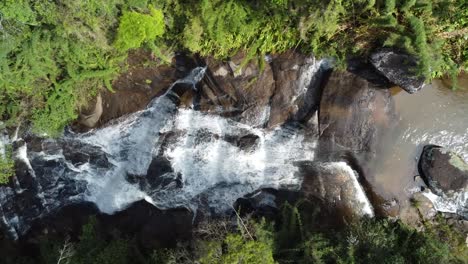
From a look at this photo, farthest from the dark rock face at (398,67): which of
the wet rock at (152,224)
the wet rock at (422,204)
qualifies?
the wet rock at (152,224)

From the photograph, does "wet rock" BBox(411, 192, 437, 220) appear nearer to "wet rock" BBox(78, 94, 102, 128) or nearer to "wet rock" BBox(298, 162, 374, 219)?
"wet rock" BBox(298, 162, 374, 219)

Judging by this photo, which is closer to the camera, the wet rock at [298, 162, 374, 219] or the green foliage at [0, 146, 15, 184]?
the wet rock at [298, 162, 374, 219]

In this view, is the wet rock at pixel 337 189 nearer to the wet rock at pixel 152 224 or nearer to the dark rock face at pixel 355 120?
the dark rock face at pixel 355 120

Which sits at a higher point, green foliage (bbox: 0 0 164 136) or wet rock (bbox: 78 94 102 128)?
green foliage (bbox: 0 0 164 136)

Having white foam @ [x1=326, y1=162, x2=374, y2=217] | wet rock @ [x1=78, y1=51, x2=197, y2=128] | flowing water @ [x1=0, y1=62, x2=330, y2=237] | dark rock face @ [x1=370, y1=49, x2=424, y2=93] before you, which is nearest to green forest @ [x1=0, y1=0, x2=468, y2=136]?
dark rock face @ [x1=370, y1=49, x2=424, y2=93]

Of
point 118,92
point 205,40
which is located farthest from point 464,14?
point 118,92

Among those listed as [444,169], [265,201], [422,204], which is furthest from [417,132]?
[265,201]

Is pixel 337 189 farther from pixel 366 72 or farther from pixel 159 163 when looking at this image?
pixel 159 163
